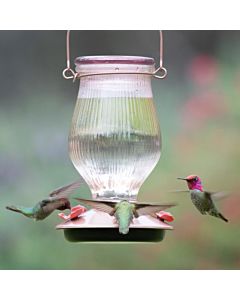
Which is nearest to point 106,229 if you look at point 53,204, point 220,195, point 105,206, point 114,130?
point 105,206

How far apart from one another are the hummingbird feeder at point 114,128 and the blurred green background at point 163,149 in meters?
3.03

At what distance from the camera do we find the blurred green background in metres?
8.16

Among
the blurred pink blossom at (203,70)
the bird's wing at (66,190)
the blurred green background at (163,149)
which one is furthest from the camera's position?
the blurred pink blossom at (203,70)

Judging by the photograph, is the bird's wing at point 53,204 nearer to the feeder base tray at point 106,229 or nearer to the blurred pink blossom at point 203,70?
the feeder base tray at point 106,229

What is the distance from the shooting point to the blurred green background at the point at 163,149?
8.16 m

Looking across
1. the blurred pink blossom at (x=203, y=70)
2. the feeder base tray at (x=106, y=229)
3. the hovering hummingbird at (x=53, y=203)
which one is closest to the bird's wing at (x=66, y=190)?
the hovering hummingbird at (x=53, y=203)

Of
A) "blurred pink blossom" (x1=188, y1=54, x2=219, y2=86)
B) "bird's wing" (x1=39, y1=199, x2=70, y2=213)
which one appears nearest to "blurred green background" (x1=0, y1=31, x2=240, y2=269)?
"blurred pink blossom" (x1=188, y1=54, x2=219, y2=86)

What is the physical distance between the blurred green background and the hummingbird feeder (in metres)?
3.03

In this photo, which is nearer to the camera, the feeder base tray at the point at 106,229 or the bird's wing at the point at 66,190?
the feeder base tray at the point at 106,229

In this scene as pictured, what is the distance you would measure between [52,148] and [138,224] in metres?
3.40

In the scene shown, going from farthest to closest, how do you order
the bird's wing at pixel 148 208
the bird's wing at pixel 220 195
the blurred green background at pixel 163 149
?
the blurred green background at pixel 163 149
the bird's wing at pixel 220 195
the bird's wing at pixel 148 208

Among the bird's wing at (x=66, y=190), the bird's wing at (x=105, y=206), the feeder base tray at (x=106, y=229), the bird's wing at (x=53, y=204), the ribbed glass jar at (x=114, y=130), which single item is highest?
the ribbed glass jar at (x=114, y=130)

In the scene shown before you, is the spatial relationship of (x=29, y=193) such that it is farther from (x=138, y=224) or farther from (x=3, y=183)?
(x=138, y=224)

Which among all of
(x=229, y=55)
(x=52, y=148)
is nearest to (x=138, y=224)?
(x=52, y=148)
